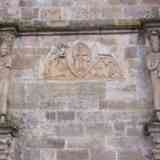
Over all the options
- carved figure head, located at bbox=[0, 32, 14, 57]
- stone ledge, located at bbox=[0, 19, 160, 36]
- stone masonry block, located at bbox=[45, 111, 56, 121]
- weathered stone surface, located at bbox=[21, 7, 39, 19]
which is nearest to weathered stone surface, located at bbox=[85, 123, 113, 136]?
stone masonry block, located at bbox=[45, 111, 56, 121]

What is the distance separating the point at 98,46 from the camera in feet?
25.3

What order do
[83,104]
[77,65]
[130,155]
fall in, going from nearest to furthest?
1. [130,155]
2. [83,104]
3. [77,65]

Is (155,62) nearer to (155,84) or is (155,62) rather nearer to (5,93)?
(155,84)

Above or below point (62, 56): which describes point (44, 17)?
above

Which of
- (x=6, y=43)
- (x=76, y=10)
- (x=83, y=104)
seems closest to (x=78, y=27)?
(x=76, y=10)

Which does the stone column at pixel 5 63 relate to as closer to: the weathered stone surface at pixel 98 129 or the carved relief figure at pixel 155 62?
the weathered stone surface at pixel 98 129

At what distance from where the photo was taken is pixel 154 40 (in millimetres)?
7512

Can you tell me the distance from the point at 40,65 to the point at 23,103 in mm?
686

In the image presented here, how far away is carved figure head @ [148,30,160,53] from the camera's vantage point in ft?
24.5

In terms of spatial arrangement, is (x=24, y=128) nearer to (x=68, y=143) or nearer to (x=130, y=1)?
(x=68, y=143)

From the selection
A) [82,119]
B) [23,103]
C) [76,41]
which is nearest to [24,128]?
[23,103]

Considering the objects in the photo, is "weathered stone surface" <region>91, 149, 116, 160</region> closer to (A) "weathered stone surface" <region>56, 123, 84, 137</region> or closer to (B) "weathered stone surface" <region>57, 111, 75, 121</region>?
(A) "weathered stone surface" <region>56, 123, 84, 137</region>

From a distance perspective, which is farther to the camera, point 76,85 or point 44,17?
point 44,17

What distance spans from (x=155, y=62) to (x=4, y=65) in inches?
94.1
